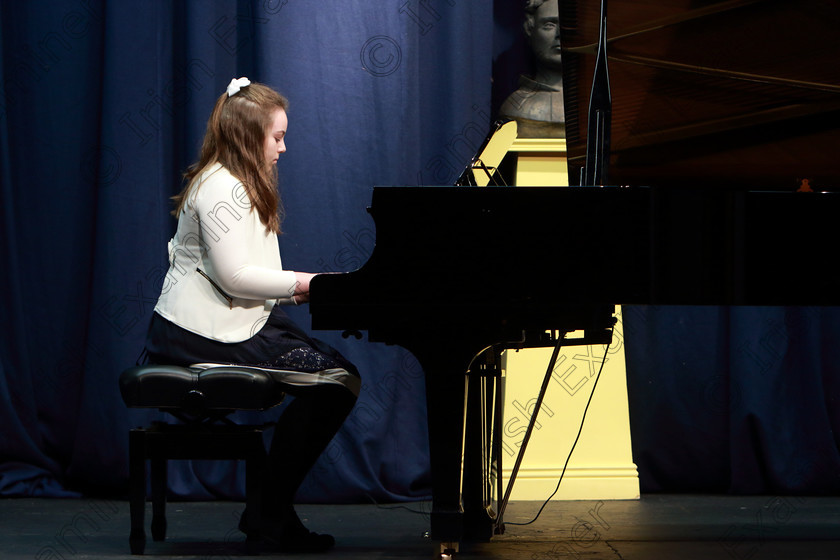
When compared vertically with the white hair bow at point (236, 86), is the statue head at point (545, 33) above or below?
above

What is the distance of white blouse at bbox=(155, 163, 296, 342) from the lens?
7.93ft

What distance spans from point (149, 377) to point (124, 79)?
4.57ft

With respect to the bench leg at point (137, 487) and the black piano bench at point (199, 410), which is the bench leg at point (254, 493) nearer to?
the black piano bench at point (199, 410)

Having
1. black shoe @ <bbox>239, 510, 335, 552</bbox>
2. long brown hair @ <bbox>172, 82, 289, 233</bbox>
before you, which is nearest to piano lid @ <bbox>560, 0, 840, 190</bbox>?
long brown hair @ <bbox>172, 82, 289, 233</bbox>

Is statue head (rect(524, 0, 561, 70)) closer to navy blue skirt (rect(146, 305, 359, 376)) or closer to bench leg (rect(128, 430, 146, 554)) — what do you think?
navy blue skirt (rect(146, 305, 359, 376))

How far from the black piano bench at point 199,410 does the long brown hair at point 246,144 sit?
0.42 meters

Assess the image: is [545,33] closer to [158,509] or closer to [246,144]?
[246,144]

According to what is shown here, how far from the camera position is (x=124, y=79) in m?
3.37

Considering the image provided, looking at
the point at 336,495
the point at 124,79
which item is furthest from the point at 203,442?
the point at 124,79

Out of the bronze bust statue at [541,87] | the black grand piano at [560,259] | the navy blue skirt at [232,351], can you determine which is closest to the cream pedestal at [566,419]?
the bronze bust statue at [541,87]

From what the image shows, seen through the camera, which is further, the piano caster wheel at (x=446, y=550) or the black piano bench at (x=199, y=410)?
the black piano bench at (x=199, y=410)

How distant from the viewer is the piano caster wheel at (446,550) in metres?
2.17

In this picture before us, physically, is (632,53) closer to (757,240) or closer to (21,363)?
(757,240)

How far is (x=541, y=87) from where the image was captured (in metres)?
3.39
